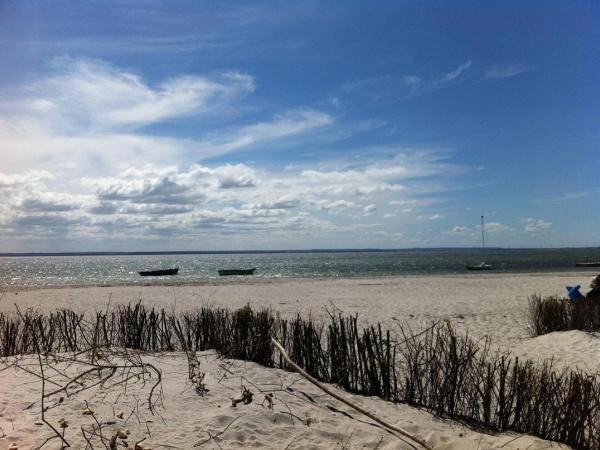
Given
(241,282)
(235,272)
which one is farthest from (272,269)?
(241,282)

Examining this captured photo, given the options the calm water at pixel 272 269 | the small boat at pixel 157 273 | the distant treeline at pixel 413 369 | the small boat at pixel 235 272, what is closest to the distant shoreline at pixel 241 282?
the calm water at pixel 272 269

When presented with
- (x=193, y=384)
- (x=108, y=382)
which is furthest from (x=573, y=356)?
(x=108, y=382)

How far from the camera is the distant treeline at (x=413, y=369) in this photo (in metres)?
4.00

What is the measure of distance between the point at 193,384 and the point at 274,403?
2.73ft

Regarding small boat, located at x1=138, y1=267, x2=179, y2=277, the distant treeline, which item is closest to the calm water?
small boat, located at x1=138, y1=267, x2=179, y2=277

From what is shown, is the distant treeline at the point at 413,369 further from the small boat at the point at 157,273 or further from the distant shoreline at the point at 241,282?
the small boat at the point at 157,273

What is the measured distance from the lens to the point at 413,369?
4.73 metres

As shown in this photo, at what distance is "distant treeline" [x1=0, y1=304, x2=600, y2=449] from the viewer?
4000 millimetres

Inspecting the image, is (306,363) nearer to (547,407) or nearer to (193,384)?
(193,384)

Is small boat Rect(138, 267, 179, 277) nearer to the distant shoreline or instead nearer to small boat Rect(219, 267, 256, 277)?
small boat Rect(219, 267, 256, 277)

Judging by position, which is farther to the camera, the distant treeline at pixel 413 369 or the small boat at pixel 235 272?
the small boat at pixel 235 272

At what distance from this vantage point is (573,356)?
7090 millimetres

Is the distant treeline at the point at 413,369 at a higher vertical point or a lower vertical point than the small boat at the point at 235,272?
higher

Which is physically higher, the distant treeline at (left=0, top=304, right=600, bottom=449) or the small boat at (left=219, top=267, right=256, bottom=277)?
the distant treeline at (left=0, top=304, right=600, bottom=449)
